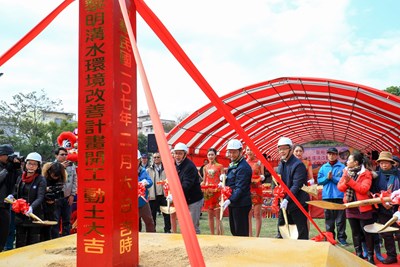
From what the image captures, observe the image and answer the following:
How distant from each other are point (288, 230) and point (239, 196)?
2.38 ft

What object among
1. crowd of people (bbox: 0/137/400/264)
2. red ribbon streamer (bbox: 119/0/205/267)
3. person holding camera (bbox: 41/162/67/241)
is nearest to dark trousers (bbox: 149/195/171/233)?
crowd of people (bbox: 0/137/400/264)

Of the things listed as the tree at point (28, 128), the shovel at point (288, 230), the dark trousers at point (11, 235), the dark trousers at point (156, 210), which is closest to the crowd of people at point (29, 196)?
the dark trousers at point (11, 235)

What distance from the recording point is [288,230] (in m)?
4.54

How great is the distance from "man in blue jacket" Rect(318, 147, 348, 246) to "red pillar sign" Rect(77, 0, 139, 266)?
15.4 ft

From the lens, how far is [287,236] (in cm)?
444

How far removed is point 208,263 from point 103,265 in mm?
659

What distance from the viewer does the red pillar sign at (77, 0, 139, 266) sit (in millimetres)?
2096

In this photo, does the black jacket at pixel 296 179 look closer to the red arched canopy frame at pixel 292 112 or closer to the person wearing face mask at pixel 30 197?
the person wearing face mask at pixel 30 197

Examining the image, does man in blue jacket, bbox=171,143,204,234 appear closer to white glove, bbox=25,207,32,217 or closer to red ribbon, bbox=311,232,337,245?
white glove, bbox=25,207,32,217

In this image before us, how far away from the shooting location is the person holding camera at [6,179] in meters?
4.81

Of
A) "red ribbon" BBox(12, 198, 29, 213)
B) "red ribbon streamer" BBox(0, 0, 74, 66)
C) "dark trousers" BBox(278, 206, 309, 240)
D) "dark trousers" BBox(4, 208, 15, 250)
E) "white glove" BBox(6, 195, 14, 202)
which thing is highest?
"red ribbon streamer" BBox(0, 0, 74, 66)

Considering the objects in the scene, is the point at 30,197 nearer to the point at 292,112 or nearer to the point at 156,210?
the point at 156,210

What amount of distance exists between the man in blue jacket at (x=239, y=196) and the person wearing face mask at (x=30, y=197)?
249 centimetres

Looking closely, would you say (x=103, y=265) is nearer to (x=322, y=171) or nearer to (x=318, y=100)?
(x=322, y=171)
